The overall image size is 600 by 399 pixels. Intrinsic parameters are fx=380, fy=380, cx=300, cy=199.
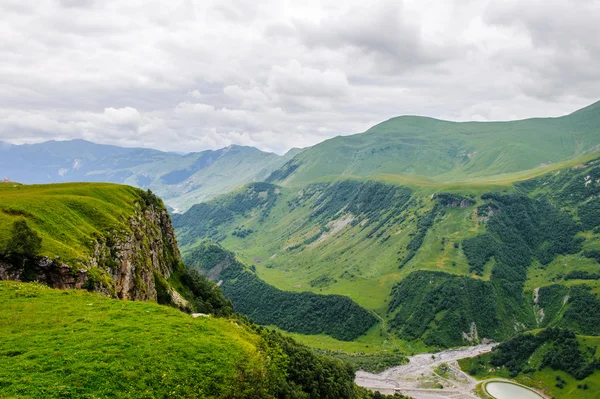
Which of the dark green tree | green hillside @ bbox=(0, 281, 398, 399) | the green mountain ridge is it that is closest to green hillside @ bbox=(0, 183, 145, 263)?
the green mountain ridge

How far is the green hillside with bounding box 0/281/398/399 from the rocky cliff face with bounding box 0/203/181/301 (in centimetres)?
531

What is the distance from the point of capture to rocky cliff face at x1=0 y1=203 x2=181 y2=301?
2498 inches

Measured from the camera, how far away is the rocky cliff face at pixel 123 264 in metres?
63.4

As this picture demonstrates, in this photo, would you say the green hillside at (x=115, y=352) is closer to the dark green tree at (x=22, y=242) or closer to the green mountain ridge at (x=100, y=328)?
the green mountain ridge at (x=100, y=328)

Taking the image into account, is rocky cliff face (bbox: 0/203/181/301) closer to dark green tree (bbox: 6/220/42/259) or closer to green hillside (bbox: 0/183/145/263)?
dark green tree (bbox: 6/220/42/259)

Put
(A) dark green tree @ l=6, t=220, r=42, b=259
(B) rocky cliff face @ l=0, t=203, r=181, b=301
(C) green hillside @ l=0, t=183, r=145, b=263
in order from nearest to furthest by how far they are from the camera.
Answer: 1. (A) dark green tree @ l=6, t=220, r=42, b=259
2. (B) rocky cliff face @ l=0, t=203, r=181, b=301
3. (C) green hillside @ l=0, t=183, r=145, b=263

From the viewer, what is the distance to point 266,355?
63938 mm

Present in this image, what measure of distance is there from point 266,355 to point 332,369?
196 ft

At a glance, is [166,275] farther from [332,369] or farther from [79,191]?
[332,369]

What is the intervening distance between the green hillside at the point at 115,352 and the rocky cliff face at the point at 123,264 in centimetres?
531

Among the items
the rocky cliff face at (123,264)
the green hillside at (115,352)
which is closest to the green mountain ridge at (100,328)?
the green hillside at (115,352)

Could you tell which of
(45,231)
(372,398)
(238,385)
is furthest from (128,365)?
(372,398)

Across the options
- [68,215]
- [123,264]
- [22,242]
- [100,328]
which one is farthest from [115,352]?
[68,215]

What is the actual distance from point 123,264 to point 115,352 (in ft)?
144
